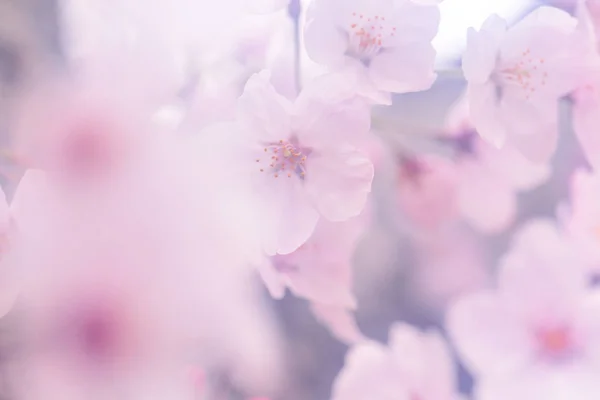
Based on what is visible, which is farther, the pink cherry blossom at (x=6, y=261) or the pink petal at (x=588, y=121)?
the pink petal at (x=588, y=121)

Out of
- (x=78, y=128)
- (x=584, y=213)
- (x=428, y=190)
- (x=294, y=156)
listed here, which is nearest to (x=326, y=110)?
(x=294, y=156)

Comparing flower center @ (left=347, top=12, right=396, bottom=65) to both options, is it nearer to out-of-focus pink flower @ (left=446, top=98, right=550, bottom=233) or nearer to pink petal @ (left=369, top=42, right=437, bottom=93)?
pink petal @ (left=369, top=42, right=437, bottom=93)

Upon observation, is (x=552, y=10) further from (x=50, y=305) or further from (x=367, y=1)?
(x=50, y=305)

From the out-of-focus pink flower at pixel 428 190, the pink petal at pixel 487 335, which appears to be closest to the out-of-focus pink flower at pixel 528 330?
the pink petal at pixel 487 335

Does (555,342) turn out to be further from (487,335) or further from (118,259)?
(118,259)

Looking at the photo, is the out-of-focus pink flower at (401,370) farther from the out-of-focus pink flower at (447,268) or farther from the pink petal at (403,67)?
the pink petal at (403,67)

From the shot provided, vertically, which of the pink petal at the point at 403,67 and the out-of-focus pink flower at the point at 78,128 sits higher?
the pink petal at the point at 403,67

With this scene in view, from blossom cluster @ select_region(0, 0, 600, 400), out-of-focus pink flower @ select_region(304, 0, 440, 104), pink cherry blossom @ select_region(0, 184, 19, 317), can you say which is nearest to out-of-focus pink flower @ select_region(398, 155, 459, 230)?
blossom cluster @ select_region(0, 0, 600, 400)
